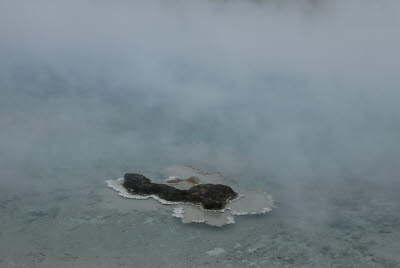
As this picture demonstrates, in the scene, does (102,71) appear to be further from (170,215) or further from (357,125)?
(170,215)

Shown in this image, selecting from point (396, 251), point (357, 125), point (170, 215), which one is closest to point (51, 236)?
point (170, 215)

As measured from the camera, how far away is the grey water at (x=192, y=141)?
185 inches

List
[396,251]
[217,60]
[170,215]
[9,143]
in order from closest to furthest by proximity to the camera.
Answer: [396,251] → [170,215] → [9,143] → [217,60]

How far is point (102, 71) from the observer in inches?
506

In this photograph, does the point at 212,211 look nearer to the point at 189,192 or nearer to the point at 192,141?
the point at 189,192

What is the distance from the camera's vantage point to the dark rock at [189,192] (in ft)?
18.1

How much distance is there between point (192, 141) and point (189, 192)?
234cm

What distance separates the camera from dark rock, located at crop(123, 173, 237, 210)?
218 inches

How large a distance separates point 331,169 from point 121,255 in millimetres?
3954

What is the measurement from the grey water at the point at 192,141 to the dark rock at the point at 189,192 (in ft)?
A: 0.94

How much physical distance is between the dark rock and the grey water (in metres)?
0.29

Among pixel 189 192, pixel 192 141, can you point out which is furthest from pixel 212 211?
pixel 192 141

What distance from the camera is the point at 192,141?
7.94m

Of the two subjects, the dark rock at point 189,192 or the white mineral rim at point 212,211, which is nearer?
the white mineral rim at point 212,211
